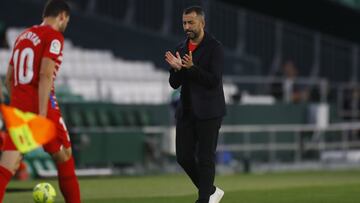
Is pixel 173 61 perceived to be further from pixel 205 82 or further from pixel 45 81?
pixel 45 81

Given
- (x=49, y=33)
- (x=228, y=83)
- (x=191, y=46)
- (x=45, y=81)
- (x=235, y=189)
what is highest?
(x=49, y=33)

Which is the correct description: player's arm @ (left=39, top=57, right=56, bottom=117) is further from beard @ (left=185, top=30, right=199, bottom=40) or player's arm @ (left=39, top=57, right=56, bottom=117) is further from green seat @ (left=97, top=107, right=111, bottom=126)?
green seat @ (left=97, top=107, right=111, bottom=126)

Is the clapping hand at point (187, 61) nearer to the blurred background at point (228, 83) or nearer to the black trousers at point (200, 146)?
the black trousers at point (200, 146)

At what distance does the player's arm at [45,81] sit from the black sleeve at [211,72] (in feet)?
6.66

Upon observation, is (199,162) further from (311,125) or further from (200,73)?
(311,125)


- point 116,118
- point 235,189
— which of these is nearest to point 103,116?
point 116,118

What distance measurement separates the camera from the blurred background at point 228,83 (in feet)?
85.6

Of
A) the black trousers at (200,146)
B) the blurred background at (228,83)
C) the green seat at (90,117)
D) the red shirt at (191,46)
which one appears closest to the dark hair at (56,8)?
the red shirt at (191,46)

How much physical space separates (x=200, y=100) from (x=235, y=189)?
20.3 ft

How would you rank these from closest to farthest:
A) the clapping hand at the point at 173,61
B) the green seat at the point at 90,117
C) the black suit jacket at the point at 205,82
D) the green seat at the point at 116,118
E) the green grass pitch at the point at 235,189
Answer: the clapping hand at the point at 173,61 < the black suit jacket at the point at 205,82 < the green grass pitch at the point at 235,189 < the green seat at the point at 90,117 < the green seat at the point at 116,118

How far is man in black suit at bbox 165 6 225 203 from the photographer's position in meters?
13.1

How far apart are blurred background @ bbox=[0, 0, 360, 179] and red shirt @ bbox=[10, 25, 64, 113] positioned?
1144cm

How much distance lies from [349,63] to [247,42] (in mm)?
3226

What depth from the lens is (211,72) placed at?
13.1 m
